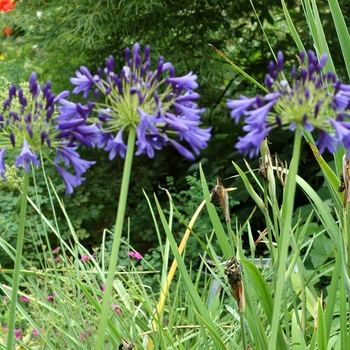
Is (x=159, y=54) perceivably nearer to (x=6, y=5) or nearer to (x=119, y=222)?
(x=6, y=5)

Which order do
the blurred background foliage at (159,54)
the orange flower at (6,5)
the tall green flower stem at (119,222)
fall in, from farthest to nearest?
the orange flower at (6,5)
the blurred background foliage at (159,54)
the tall green flower stem at (119,222)

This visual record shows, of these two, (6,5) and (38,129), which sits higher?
(6,5)

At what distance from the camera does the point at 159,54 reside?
3.58 meters

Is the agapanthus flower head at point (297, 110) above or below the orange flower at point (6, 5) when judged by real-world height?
below

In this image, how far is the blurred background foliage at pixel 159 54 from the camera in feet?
11.9

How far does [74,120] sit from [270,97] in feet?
0.92

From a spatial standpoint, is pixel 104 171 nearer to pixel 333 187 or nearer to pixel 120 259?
pixel 120 259

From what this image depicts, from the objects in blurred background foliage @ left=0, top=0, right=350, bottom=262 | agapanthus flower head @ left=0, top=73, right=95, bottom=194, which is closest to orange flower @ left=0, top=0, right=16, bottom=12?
blurred background foliage @ left=0, top=0, right=350, bottom=262

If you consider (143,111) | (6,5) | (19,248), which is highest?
(6,5)

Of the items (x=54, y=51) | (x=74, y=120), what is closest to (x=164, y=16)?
(x=54, y=51)

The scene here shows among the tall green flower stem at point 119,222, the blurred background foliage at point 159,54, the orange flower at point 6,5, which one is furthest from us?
the orange flower at point 6,5

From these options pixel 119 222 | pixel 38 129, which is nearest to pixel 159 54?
pixel 38 129

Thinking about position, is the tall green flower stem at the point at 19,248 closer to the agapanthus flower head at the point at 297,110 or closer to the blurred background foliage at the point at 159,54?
the agapanthus flower head at the point at 297,110

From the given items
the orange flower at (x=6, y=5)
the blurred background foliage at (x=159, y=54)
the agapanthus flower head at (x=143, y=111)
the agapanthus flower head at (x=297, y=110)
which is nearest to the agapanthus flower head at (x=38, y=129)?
the agapanthus flower head at (x=143, y=111)
